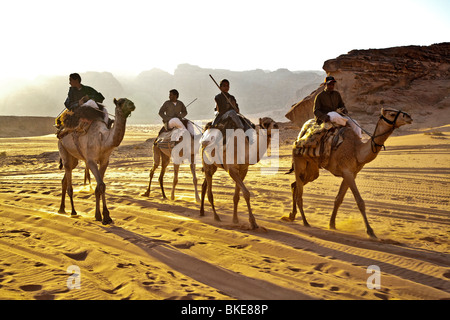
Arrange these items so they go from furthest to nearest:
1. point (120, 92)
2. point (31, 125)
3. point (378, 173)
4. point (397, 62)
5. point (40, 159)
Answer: point (120, 92)
point (31, 125)
point (397, 62)
point (40, 159)
point (378, 173)

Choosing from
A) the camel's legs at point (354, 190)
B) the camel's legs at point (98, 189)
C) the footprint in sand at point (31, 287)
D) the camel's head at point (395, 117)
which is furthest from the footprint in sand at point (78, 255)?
the camel's head at point (395, 117)

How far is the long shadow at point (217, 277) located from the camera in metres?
4.46

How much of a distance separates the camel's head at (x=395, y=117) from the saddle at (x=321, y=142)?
3.17ft

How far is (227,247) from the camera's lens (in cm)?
643

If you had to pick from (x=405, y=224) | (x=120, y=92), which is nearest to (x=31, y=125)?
(x=405, y=224)

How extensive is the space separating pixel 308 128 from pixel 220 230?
3.11 metres

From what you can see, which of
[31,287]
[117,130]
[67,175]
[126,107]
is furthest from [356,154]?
[67,175]

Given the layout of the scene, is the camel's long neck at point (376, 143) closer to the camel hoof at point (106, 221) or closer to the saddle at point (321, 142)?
the saddle at point (321, 142)

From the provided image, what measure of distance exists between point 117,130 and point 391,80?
96.3ft

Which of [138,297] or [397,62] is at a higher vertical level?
[397,62]

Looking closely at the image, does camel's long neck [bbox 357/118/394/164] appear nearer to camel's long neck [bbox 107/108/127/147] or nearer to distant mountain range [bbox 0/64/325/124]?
camel's long neck [bbox 107/108/127/147]

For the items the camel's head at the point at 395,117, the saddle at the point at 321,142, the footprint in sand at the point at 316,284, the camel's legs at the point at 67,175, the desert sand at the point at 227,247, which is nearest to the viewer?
the desert sand at the point at 227,247
